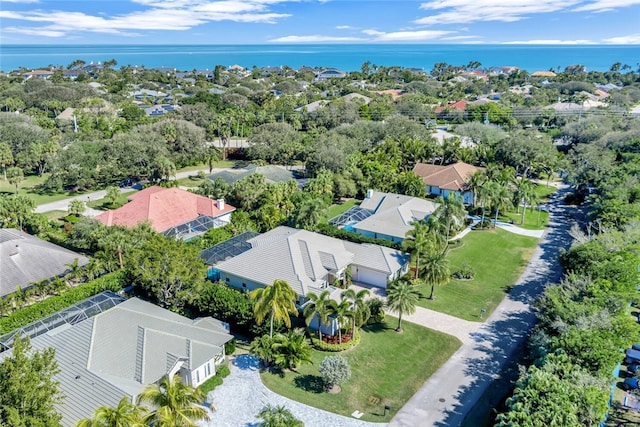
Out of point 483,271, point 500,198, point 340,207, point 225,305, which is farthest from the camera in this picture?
point 340,207

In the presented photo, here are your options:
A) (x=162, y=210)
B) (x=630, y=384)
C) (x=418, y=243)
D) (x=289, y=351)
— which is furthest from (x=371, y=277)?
(x=162, y=210)

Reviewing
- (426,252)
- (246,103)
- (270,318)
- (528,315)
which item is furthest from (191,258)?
(246,103)

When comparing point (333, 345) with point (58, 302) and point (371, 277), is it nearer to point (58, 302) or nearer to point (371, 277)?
point (371, 277)

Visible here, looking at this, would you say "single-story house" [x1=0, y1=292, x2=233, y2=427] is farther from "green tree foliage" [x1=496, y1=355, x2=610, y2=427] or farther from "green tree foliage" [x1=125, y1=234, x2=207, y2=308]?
"green tree foliage" [x1=496, y1=355, x2=610, y2=427]

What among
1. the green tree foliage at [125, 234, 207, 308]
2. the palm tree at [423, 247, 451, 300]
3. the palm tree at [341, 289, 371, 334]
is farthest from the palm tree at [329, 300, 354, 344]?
the green tree foliage at [125, 234, 207, 308]

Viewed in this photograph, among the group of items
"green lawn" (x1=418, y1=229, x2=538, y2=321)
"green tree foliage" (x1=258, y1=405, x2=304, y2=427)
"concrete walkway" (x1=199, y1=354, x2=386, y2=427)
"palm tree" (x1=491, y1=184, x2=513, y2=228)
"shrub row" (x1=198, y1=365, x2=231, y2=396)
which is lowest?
"concrete walkway" (x1=199, y1=354, x2=386, y2=427)

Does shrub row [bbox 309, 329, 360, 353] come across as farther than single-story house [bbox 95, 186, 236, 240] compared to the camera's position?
No

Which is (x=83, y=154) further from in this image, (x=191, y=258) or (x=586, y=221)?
(x=586, y=221)
